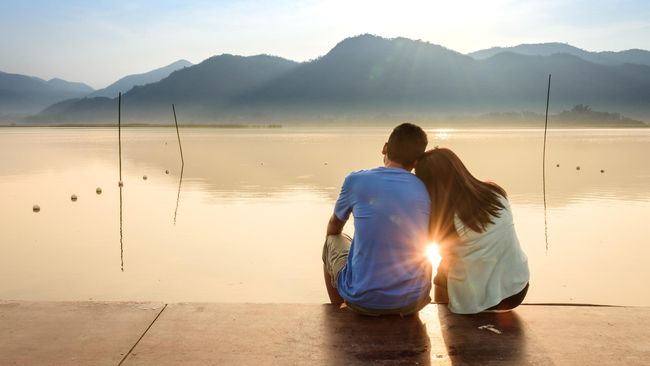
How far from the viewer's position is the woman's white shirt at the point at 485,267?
4219 mm

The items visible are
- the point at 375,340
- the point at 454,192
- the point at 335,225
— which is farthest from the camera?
the point at 335,225

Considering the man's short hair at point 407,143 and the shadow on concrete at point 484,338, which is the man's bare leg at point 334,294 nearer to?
the shadow on concrete at point 484,338

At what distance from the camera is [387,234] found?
4.02 meters

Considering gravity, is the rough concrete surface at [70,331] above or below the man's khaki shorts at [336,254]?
below

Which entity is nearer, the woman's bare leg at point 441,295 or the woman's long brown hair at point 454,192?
the woman's long brown hair at point 454,192

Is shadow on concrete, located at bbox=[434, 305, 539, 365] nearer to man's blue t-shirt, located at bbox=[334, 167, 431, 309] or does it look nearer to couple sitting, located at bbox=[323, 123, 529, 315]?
couple sitting, located at bbox=[323, 123, 529, 315]

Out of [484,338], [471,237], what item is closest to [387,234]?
[471,237]

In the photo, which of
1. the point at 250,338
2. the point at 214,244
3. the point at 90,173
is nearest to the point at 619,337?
the point at 250,338

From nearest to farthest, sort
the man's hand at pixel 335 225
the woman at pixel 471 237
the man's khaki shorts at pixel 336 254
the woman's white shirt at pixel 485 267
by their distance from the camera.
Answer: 1. the woman at pixel 471 237
2. the woman's white shirt at pixel 485 267
3. the man's hand at pixel 335 225
4. the man's khaki shorts at pixel 336 254

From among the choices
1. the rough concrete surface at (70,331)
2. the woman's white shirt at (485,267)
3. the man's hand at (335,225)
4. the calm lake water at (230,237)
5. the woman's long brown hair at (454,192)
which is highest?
the woman's long brown hair at (454,192)

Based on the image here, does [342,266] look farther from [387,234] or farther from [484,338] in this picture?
[484,338]

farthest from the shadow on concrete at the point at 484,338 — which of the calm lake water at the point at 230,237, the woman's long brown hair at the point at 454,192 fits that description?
the calm lake water at the point at 230,237

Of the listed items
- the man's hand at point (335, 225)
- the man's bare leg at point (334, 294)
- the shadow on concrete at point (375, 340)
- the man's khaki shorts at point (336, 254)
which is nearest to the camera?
the shadow on concrete at point (375, 340)

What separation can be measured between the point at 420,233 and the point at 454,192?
1.22 feet
